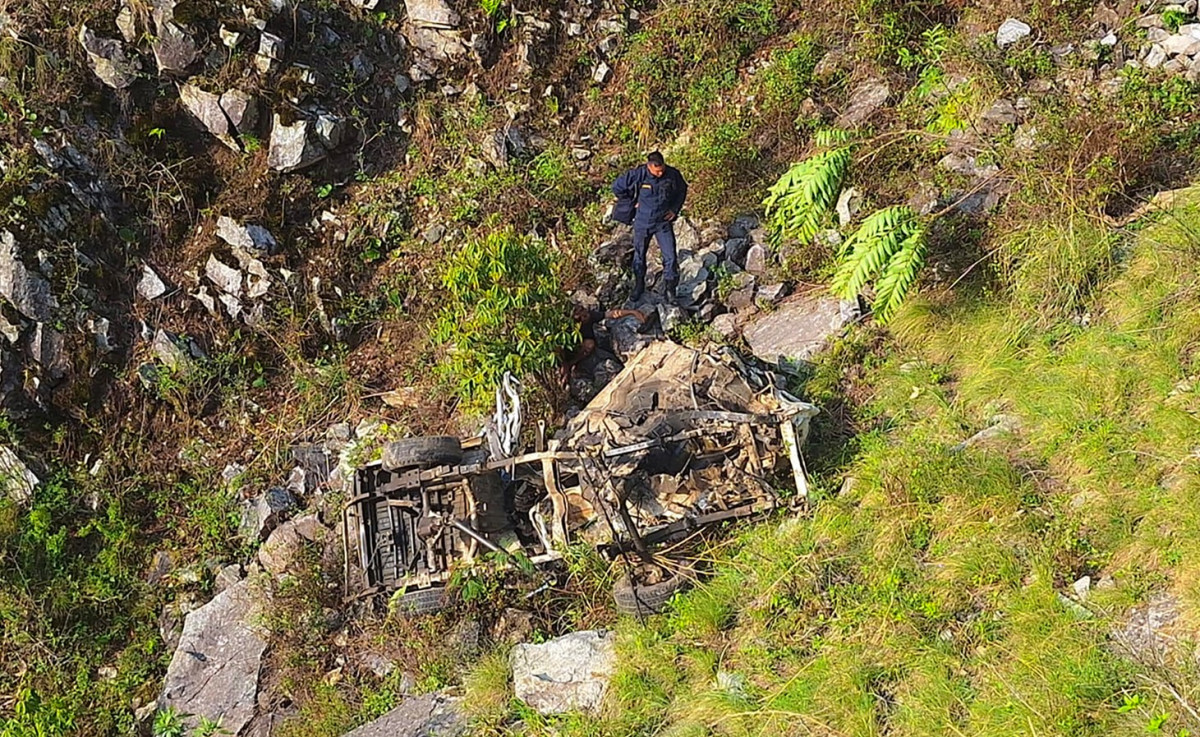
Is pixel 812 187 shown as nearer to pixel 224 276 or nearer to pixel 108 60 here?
pixel 224 276

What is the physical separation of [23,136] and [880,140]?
7.71 meters

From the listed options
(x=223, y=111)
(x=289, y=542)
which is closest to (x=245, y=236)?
(x=223, y=111)

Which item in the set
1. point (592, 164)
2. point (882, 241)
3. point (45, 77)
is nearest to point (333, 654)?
point (882, 241)

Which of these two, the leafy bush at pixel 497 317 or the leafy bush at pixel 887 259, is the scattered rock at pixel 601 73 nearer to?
the leafy bush at pixel 497 317

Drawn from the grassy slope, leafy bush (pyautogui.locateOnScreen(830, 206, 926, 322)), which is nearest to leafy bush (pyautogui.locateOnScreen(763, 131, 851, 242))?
leafy bush (pyautogui.locateOnScreen(830, 206, 926, 322))

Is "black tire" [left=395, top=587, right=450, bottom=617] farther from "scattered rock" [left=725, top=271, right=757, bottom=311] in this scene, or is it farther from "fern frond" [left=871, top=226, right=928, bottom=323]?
"fern frond" [left=871, top=226, right=928, bottom=323]

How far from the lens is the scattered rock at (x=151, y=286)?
25.0ft

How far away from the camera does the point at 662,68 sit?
851 centimetres

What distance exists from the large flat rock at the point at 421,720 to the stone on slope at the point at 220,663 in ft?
3.45

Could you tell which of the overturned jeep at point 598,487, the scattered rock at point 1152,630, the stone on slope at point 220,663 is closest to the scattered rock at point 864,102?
the overturned jeep at point 598,487

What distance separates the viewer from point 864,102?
297 inches

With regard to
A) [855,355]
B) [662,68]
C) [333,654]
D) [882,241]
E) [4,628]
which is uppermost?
[662,68]

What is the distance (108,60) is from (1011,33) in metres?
8.41

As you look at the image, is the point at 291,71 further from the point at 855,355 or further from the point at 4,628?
the point at 855,355
